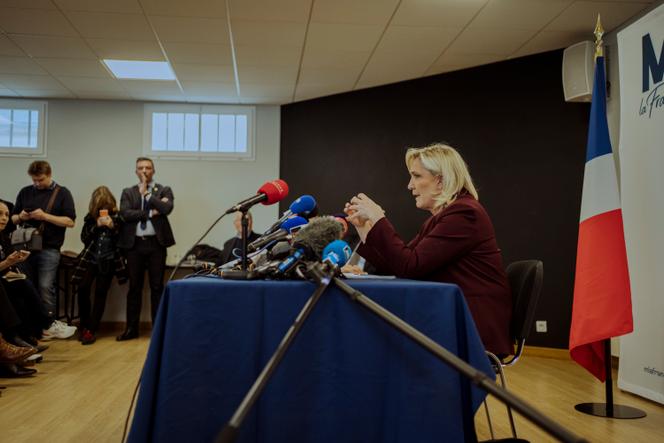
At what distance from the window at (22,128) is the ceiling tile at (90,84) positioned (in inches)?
27.0

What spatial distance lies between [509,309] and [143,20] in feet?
11.8

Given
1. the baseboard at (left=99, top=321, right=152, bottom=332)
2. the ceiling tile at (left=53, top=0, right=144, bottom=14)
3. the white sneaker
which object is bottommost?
the baseboard at (left=99, top=321, right=152, bottom=332)

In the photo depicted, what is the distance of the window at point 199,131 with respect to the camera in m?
6.76

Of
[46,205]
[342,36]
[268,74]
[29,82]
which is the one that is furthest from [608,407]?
[29,82]

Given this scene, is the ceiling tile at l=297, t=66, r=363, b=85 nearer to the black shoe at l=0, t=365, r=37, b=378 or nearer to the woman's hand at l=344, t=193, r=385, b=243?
the black shoe at l=0, t=365, r=37, b=378

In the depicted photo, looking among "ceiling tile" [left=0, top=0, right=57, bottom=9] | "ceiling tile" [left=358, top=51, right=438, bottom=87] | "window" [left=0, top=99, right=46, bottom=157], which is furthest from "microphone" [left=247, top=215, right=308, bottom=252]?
"window" [left=0, top=99, right=46, bottom=157]

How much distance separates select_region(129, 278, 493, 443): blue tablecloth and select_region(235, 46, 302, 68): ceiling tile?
151 inches

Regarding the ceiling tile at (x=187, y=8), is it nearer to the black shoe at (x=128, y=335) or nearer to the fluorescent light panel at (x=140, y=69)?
the fluorescent light panel at (x=140, y=69)

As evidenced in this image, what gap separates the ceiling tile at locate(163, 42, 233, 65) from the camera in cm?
494

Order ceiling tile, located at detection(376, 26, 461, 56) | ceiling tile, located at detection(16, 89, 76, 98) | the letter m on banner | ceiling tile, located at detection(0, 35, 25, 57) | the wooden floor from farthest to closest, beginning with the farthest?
ceiling tile, located at detection(16, 89, 76, 98), ceiling tile, located at detection(0, 35, 25, 57), ceiling tile, located at detection(376, 26, 461, 56), the letter m on banner, the wooden floor

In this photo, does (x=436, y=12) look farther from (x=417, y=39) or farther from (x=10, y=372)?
(x=10, y=372)

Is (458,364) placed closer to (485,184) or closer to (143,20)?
(143,20)

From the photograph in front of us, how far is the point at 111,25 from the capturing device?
4.49m

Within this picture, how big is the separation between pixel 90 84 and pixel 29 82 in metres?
0.62
